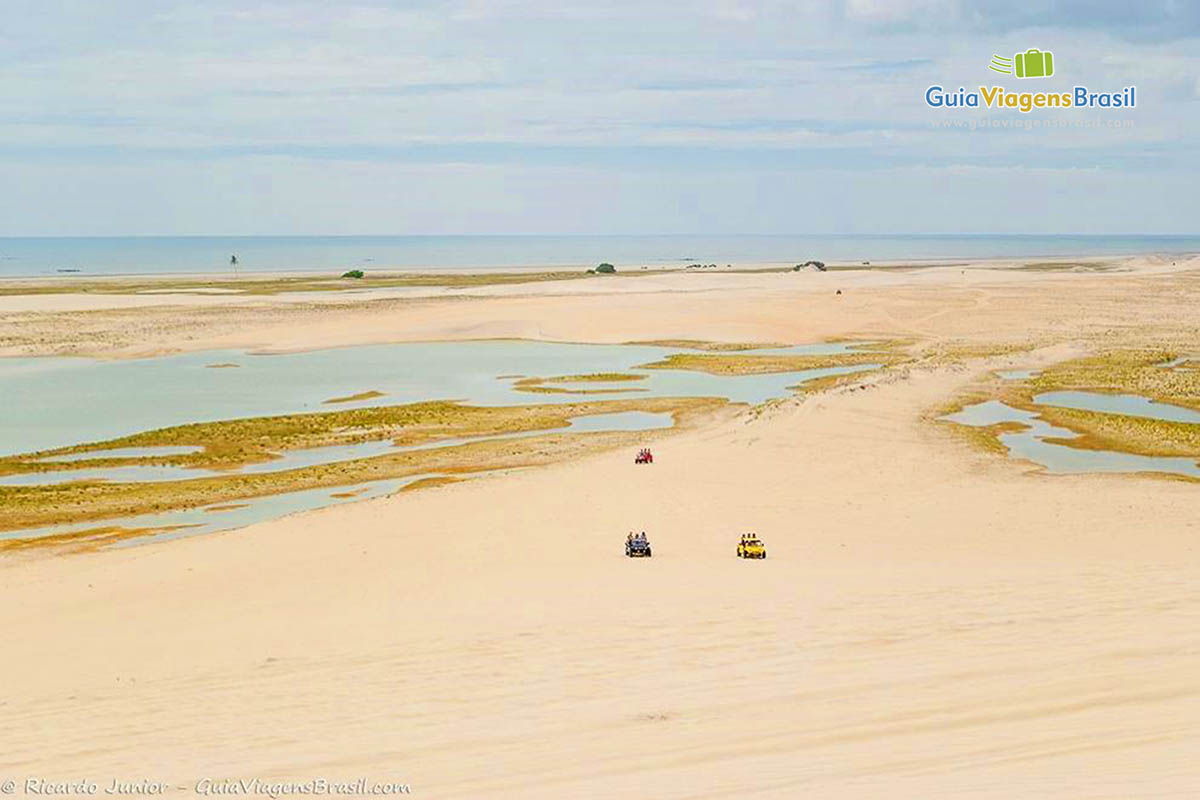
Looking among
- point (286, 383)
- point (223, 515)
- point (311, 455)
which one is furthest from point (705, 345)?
point (223, 515)

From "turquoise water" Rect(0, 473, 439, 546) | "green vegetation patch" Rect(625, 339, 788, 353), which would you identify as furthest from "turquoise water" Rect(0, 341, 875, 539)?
"green vegetation patch" Rect(625, 339, 788, 353)

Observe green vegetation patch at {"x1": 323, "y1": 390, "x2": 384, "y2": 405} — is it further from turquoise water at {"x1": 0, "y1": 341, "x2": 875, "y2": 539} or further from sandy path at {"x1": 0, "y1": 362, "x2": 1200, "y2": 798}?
sandy path at {"x1": 0, "y1": 362, "x2": 1200, "y2": 798}

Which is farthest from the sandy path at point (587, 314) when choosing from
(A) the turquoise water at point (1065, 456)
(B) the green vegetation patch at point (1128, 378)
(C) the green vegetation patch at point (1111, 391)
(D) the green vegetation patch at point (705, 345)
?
(A) the turquoise water at point (1065, 456)

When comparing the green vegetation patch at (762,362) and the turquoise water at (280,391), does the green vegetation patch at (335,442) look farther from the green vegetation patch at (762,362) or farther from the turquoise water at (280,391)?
the green vegetation patch at (762,362)

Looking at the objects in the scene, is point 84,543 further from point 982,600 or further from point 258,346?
point 258,346

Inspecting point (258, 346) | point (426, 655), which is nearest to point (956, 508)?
point (426, 655)

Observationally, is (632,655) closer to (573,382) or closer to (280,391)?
(573,382)
